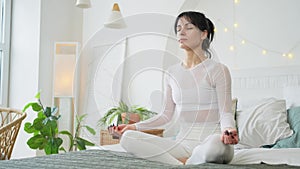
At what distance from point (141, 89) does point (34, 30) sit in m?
2.55

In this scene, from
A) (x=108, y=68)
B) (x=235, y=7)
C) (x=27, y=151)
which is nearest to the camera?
(x=108, y=68)

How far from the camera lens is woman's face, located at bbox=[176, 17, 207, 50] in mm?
1758

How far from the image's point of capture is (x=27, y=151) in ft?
12.8

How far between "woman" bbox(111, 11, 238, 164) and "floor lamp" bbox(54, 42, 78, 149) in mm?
2242

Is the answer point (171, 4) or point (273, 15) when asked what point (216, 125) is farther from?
point (171, 4)

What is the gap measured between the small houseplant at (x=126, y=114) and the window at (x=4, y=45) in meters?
2.43

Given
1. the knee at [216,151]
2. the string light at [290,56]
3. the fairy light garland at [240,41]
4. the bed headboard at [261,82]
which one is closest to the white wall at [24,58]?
the fairy light garland at [240,41]

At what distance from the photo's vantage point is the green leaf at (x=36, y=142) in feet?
11.4

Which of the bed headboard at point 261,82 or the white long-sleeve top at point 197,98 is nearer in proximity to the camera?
the white long-sleeve top at point 197,98

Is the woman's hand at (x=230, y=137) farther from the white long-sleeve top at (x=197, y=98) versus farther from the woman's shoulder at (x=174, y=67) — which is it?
the woman's shoulder at (x=174, y=67)

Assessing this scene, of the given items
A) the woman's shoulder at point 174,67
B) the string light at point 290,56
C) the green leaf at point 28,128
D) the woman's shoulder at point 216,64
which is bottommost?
the green leaf at point 28,128

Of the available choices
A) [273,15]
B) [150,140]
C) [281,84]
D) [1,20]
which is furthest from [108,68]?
[1,20]

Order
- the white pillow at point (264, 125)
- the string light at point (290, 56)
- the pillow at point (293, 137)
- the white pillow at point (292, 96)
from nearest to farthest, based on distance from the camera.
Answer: the pillow at point (293, 137) → the white pillow at point (264, 125) → the white pillow at point (292, 96) → the string light at point (290, 56)

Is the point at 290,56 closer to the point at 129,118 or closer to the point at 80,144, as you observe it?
the point at 129,118
